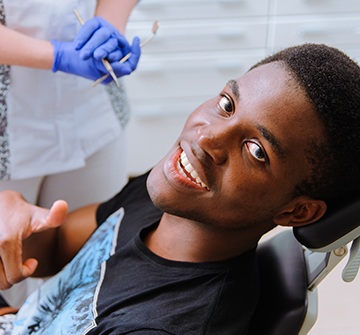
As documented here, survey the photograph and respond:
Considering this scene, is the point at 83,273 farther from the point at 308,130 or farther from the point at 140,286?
the point at 308,130

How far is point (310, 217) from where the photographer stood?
1.00m

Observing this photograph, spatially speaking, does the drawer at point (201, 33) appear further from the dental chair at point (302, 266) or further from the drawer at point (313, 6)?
the dental chair at point (302, 266)

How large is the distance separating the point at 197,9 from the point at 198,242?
4.63ft

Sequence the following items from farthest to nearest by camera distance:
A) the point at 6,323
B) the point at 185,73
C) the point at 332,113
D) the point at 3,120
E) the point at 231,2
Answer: the point at 185,73, the point at 231,2, the point at 3,120, the point at 6,323, the point at 332,113

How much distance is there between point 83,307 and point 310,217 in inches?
18.4

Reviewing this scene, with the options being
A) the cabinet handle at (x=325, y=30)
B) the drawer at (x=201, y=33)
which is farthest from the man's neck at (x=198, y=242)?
the cabinet handle at (x=325, y=30)

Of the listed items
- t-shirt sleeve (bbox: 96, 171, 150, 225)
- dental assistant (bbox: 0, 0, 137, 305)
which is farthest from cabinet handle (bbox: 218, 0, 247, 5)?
t-shirt sleeve (bbox: 96, 171, 150, 225)

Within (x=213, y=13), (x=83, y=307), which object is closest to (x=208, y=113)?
(x=83, y=307)

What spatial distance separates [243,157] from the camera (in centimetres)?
98

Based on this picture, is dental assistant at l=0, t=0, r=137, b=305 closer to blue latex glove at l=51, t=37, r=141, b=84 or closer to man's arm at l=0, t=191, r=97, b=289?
blue latex glove at l=51, t=37, r=141, b=84

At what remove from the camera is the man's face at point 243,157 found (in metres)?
0.94

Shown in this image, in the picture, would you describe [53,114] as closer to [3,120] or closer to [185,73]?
[3,120]

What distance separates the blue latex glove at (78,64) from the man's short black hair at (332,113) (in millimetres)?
457

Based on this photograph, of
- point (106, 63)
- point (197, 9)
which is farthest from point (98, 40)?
point (197, 9)
